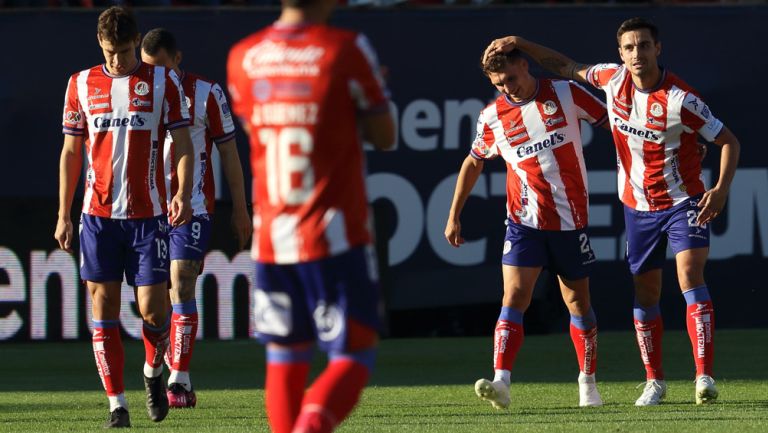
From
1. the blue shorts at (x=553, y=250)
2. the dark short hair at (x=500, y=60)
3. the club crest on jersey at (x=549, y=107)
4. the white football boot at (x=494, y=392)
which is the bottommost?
the white football boot at (x=494, y=392)

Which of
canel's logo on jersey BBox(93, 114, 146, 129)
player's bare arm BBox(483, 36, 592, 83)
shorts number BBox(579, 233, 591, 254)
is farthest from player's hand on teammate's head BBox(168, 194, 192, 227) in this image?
shorts number BBox(579, 233, 591, 254)

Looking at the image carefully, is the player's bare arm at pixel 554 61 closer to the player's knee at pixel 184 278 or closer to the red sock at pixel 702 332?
the red sock at pixel 702 332

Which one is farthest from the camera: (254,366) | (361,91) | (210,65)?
(210,65)

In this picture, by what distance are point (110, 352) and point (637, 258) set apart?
296 centimetres

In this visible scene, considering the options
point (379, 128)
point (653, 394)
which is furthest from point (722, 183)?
point (379, 128)

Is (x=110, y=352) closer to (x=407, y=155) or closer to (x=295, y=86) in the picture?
(x=295, y=86)

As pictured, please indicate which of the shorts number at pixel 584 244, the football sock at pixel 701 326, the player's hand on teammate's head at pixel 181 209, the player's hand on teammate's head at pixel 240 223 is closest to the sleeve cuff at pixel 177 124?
the player's hand on teammate's head at pixel 181 209

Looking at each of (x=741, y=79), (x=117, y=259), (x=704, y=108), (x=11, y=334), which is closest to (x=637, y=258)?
(x=704, y=108)

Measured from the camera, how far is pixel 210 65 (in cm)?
1220

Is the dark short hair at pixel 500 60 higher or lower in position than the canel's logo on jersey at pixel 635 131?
higher

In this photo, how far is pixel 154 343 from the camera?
775cm

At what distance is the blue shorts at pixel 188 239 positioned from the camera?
8.63 meters

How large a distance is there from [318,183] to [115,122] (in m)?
2.81

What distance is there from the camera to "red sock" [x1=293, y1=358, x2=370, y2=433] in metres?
4.71
